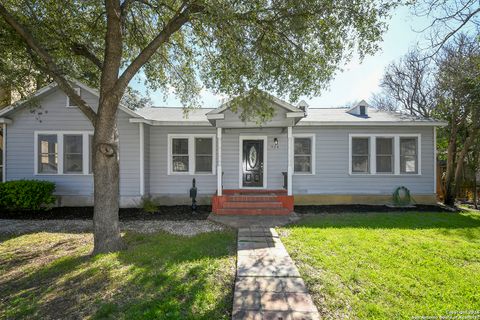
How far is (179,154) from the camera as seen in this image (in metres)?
11.2

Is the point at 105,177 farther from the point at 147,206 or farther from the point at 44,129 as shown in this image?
the point at 44,129

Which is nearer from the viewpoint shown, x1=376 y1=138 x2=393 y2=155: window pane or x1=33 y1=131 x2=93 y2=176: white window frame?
x1=33 y1=131 x2=93 y2=176: white window frame

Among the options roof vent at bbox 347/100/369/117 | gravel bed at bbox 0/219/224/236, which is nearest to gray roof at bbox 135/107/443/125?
roof vent at bbox 347/100/369/117

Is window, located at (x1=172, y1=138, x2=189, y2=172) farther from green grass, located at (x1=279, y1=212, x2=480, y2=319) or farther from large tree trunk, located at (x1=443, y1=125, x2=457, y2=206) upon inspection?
large tree trunk, located at (x1=443, y1=125, x2=457, y2=206)

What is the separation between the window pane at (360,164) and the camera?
1123 cm

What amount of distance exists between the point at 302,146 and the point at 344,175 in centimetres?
206

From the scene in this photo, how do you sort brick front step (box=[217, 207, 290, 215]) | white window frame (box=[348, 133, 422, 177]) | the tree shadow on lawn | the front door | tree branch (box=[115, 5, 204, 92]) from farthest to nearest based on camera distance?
the front door < white window frame (box=[348, 133, 422, 177]) < brick front step (box=[217, 207, 290, 215]) < the tree shadow on lawn < tree branch (box=[115, 5, 204, 92])

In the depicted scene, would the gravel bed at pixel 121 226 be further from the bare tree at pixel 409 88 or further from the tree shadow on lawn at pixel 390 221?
the bare tree at pixel 409 88

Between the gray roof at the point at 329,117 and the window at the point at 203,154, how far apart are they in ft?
2.98

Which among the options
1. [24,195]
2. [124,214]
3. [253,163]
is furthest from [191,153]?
[24,195]

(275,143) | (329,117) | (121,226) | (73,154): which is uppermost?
(329,117)

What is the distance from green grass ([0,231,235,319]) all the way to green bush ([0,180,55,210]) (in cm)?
358

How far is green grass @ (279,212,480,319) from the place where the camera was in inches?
132

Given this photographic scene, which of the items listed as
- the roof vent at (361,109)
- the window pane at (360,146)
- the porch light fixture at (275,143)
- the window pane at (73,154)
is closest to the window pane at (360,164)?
the window pane at (360,146)
